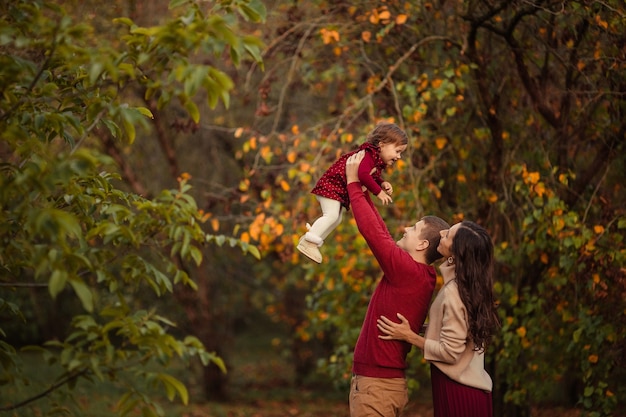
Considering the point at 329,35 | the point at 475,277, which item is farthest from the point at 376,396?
the point at 329,35

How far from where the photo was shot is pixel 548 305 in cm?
588

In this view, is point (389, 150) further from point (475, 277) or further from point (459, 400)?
point (459, 400)

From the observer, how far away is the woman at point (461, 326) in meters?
3.31

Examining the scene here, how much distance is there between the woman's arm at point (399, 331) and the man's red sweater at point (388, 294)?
0.13ft

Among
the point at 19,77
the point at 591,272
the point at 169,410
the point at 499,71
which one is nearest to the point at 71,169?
the point at 19,77

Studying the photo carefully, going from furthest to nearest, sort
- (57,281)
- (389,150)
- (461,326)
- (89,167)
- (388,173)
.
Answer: (388,173), (389,150), (461,326), (89,167), (57,281)

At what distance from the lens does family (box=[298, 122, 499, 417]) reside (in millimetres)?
3314

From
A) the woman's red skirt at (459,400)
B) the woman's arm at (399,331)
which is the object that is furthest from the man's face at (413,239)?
the woman's red skirt at (459,400)

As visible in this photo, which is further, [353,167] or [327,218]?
[327,218]

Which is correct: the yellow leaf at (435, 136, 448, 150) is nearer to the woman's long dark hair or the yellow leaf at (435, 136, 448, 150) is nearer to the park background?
the park background

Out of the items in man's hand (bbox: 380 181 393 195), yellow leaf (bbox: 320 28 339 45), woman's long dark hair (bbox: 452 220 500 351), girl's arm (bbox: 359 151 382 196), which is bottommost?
woman's long dark hair (bbox: 452 220 500 351)

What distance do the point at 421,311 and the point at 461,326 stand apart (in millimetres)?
218

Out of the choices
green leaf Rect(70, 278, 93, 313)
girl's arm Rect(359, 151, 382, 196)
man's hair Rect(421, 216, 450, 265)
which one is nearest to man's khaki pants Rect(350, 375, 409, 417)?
man's hair Rect(421, 216, 450, 265)

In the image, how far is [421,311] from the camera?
11.3 feet
